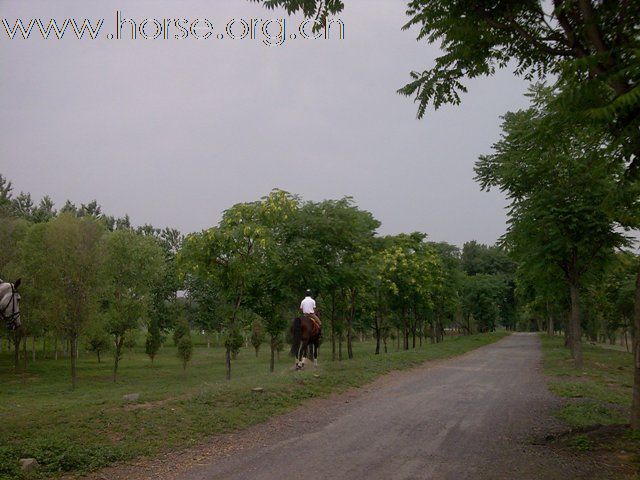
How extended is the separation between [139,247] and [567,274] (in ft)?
84.6

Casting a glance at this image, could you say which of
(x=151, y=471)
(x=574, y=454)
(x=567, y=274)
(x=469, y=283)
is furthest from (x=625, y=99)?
(x=469, y=283)

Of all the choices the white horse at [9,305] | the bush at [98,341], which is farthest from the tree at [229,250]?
the bush at [98,341]

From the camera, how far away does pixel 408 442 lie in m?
7.01

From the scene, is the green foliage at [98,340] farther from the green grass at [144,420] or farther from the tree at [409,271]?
the green grass at [144,420]

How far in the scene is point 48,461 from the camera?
5.98 meters

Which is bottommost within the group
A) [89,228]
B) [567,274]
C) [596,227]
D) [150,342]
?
[150,342]

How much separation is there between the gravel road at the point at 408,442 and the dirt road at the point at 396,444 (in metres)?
0.01

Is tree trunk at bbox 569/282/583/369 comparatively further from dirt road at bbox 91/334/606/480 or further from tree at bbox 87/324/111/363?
tree at bbox 87/324/111/363

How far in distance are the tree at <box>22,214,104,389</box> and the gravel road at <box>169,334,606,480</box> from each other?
69.1 ft

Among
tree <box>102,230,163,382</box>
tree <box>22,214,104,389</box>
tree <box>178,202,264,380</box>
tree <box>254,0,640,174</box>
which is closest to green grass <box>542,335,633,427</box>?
tree <box>254,0,640,174</box>

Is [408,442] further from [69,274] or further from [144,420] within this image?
[69,274]

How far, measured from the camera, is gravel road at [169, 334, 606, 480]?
18.8ft

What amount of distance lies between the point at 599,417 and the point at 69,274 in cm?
2668

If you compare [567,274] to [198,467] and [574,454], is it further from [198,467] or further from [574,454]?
[198,467]
